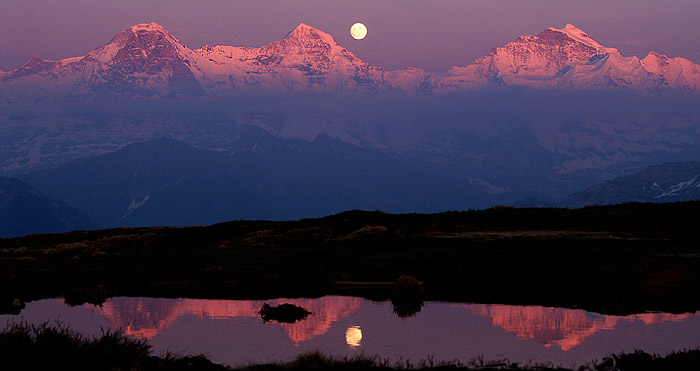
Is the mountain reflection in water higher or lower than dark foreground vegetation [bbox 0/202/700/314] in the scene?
lower

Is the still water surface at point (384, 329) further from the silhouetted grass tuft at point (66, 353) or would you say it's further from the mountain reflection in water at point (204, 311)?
the silhouetted grass tuft at point (66, 353)

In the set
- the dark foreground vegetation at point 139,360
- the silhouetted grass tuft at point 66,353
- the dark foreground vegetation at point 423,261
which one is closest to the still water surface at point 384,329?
the dark foreground vegetation at point 139,360

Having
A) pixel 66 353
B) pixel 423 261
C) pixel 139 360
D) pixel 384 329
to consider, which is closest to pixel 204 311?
pixel 384 329

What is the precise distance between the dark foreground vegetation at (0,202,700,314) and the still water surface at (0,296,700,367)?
93.7 inches

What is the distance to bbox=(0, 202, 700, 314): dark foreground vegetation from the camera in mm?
36781

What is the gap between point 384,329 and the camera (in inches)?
1091

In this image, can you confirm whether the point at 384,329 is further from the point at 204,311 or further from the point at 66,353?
the point at 66,353

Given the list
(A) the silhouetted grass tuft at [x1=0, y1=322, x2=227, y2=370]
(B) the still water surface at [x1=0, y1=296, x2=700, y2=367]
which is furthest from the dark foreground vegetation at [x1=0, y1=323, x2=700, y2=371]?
(B) the still water surface at [x1=0, y1=296, x2=700, y2=367]

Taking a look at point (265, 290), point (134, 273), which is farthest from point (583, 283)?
point (134, 273)

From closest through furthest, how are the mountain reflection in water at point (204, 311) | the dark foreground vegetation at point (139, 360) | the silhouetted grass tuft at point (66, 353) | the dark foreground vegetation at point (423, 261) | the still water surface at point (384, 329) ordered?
the silhouetted grass tuft at point (66, 353) → the dark foreground vegetation at point (139, 360) → the still water surface at point (384, 329) → the mountain reflection in water at point (204, 311) → the dark foreground vegetation at point (423, 261)

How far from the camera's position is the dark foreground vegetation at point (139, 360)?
18562 mm

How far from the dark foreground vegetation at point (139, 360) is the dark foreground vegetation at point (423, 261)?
10.4 m

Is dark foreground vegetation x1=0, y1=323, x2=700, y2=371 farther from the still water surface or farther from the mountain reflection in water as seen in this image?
the mountain reflection in water

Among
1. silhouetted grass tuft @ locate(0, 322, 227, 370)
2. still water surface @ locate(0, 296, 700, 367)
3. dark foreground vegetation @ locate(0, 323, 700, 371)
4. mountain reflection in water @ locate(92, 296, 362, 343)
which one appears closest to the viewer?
silhouetted grass tuft @ locate(0, 322, 227, 370)
